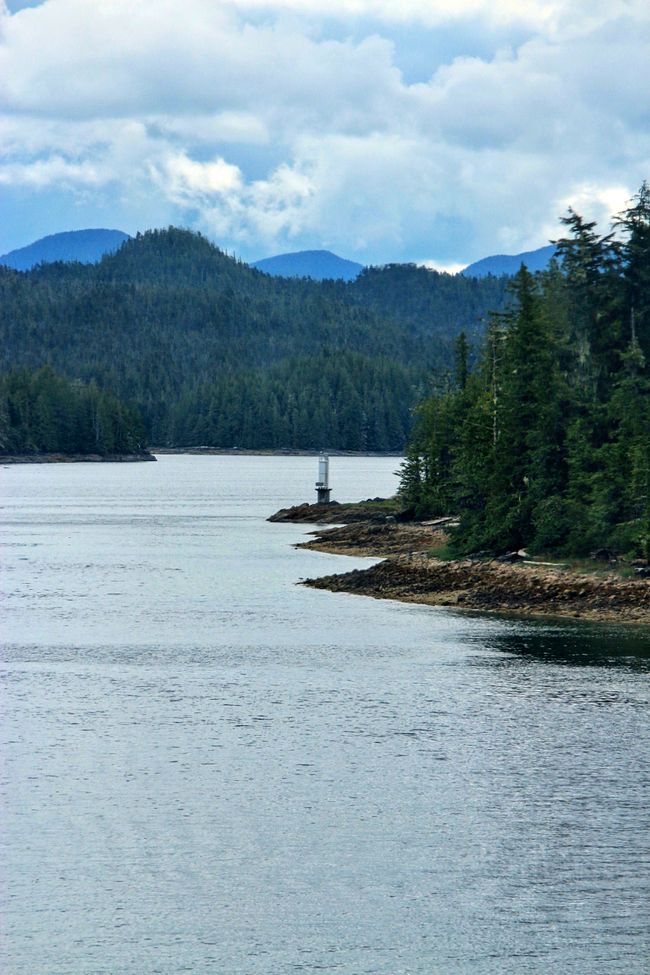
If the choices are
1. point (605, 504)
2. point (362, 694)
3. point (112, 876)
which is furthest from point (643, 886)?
point (605, 504)

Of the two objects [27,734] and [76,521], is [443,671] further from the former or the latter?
[76,521]

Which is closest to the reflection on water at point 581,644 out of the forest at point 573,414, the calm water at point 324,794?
the calm water at point 324,794

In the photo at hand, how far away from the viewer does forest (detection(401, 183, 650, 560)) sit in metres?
53.5

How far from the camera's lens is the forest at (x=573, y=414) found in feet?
175

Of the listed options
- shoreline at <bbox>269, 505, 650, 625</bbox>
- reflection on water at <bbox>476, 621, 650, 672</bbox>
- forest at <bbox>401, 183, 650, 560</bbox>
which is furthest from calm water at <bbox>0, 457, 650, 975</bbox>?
forest at <bbox>401, 183, 650, 560</bbox>

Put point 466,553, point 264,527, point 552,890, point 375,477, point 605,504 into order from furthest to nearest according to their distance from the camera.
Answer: point 375,477
point 264,527
point 466,553
point 605,504
point 552,890

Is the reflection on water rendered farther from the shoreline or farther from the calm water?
the shoreline

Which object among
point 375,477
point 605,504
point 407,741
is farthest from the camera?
point 375,477

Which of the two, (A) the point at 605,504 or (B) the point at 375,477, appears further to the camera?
(B) the point at 375,477

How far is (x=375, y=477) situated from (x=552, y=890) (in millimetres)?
169543

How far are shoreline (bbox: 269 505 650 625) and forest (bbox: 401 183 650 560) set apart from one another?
2399 mm

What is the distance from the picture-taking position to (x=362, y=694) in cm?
3397

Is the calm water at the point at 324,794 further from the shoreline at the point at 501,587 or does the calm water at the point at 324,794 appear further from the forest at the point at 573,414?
the forest at the point at 573,414

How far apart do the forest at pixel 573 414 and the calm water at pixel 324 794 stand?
9.56 metres
